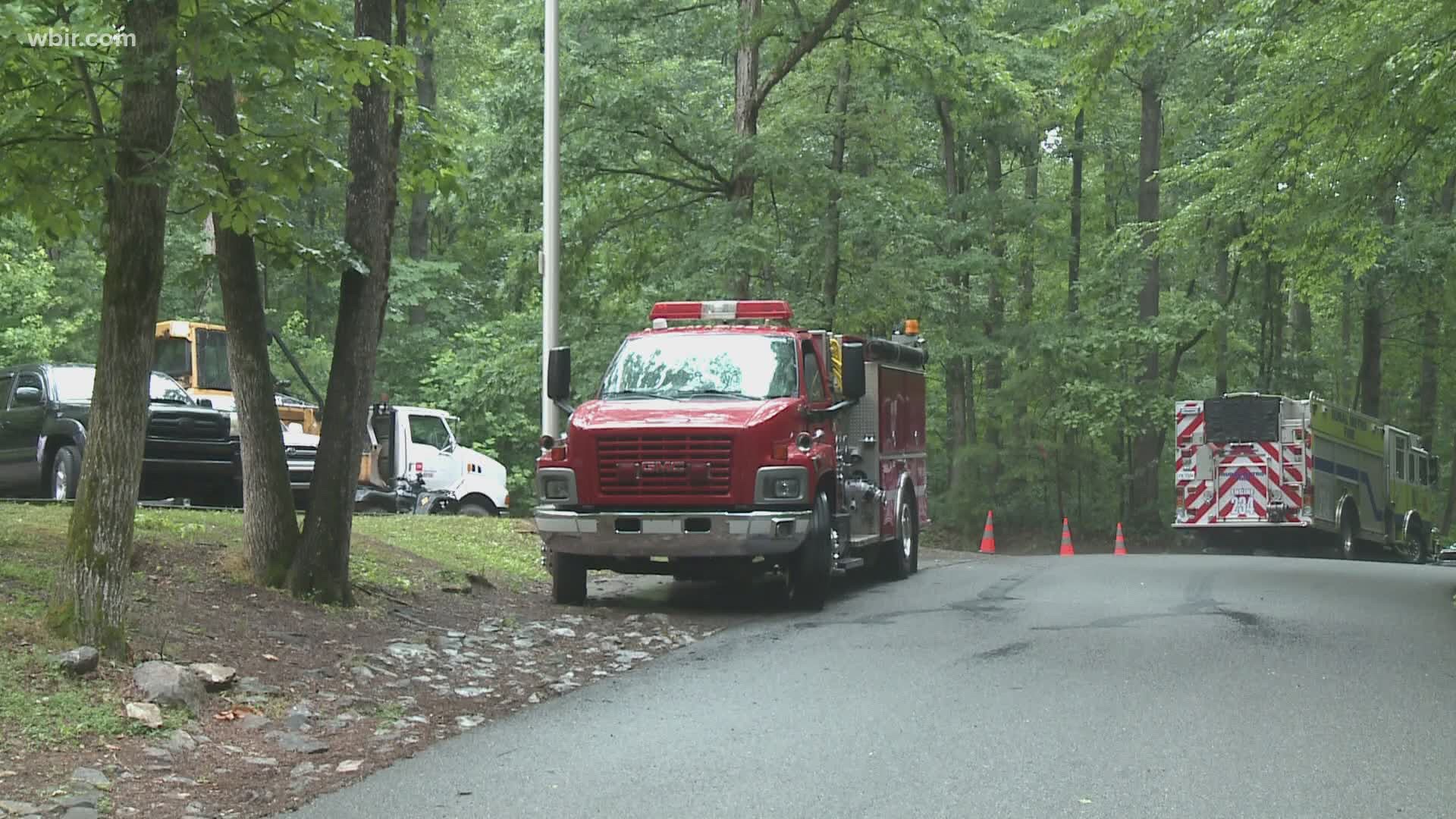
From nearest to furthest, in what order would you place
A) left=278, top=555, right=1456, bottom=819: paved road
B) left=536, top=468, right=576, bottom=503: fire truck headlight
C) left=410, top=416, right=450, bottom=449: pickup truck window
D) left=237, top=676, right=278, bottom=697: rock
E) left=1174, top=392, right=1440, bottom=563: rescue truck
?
1. left=278, top=555, right=1456, bottom=819: paved road
2. left=237, top=676, right=278, bottom=697: rock
3. left=536, top=468, right=576, bottom=503: fire truck headlight
4. left=410, top=416, right=450, bottom=449: pickup truck window
5. left=1174, top=392, right=1440, bottom=563: rescue truck

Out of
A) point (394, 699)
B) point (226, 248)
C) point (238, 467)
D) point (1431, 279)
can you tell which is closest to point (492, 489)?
point (238, 467)

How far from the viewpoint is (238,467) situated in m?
18.3

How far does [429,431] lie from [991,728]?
19174mm

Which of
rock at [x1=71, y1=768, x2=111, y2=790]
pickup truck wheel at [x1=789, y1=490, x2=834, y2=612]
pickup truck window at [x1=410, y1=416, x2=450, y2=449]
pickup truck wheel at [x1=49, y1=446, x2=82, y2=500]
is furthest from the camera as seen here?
pickup truck window at [x1=410, y1=416, x2=450, y2=449]

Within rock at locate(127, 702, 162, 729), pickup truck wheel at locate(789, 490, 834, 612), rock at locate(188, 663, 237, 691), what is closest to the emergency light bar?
pickup truck wheel at locate(789, 490, 834, 612)

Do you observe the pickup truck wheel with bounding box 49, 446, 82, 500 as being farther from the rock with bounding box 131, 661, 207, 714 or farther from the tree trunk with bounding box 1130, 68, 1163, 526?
the tree trunk with bounding box 1130, 68, 1163, 526

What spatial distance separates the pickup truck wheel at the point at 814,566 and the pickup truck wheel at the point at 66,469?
29.4 feet

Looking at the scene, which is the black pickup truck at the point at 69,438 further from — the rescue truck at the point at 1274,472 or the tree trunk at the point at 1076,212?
the tree trunk at the point at 1076,212

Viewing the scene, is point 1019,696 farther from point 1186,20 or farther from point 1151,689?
point 1186,20

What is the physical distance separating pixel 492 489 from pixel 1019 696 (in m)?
18.0

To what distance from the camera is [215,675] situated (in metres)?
8.38

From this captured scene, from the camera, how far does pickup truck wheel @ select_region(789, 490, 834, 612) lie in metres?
13.5

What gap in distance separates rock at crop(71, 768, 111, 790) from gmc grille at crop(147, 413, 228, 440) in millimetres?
11859

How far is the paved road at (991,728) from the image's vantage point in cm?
645
